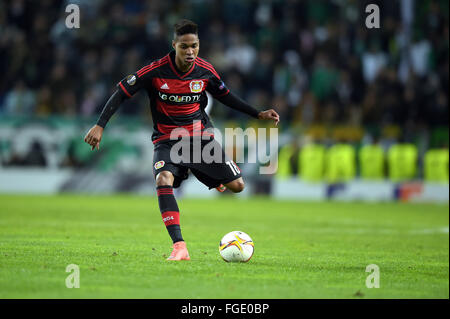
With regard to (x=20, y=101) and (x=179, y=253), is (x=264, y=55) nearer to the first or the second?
(x=20, y=101)

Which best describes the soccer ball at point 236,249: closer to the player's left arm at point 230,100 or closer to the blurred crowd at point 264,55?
the player's left arm at point 230,100

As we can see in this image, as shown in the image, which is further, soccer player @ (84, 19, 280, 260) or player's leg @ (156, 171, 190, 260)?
soccer player @ (84, 19, 280, 260)

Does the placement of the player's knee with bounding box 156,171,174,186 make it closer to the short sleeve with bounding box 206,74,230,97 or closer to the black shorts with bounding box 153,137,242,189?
the black shorts with bounding box 153,137,242,189

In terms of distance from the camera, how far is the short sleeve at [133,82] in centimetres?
747

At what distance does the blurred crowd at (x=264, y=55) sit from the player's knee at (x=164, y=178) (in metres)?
13.3

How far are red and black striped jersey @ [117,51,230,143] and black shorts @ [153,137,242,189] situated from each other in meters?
0.14

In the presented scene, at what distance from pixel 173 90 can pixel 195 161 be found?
2.55ft

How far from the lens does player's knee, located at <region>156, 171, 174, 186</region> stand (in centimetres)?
744

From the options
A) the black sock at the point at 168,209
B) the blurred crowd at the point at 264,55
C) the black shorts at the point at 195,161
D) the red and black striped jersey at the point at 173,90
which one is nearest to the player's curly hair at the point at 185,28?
the red and black striped jersey at the point at 173,90

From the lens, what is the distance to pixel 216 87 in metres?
8.07

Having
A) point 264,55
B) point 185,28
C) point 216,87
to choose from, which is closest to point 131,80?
point 185,28

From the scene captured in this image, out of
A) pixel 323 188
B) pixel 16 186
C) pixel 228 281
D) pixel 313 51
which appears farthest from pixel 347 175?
pixel 228 281

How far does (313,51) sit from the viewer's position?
2194 centimetres

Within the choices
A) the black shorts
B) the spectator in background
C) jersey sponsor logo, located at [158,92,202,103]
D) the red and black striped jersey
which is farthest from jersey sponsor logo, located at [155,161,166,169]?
the spectator in background
